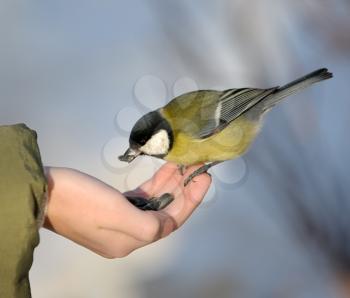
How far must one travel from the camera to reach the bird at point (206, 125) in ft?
3.51

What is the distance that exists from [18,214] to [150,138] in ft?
1.54

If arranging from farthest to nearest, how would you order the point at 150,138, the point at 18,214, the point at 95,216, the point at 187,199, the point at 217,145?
the point at 217,145
the point at 150,138
the point at 187,199
the point at 95,216
the point at 18,214

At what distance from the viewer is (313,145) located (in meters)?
0.78

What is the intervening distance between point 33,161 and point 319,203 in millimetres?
348

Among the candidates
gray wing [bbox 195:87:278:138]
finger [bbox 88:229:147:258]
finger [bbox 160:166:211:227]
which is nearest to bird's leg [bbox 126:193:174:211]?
finger [bbox 160:166:211:227]

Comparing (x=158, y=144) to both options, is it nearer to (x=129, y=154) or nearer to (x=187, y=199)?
(x=129, y=154)

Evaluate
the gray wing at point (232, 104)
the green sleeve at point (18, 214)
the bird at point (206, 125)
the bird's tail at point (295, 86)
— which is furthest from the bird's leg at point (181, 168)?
the green sleeve at point (18, 214)

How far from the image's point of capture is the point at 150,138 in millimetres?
1054

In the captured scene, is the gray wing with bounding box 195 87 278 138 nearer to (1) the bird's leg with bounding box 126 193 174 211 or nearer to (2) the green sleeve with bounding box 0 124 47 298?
(1) the bird's leg with bounding box 126 193 174 211

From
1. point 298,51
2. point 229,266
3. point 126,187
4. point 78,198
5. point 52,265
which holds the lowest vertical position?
point 229,266

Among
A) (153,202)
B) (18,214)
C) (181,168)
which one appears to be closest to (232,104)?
(181,168)

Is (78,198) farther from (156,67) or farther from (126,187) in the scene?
(126,187)

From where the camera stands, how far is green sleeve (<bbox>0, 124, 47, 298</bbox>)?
2.00 feet

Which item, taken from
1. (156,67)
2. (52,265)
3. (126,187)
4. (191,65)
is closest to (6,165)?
(191,65)
